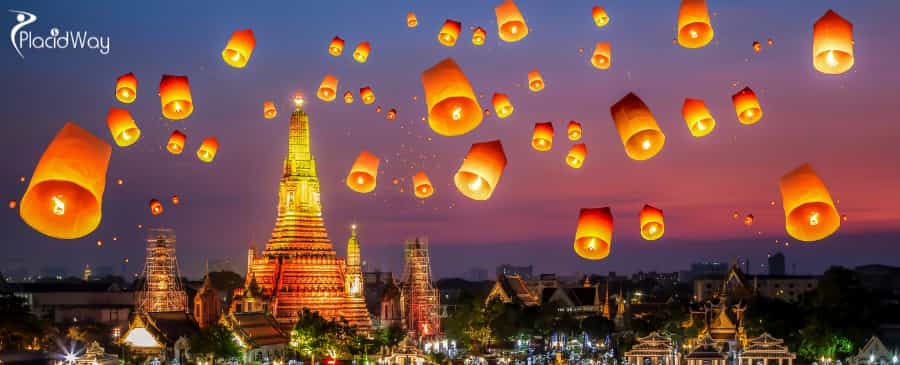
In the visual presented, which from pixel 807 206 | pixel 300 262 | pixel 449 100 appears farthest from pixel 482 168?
pixel 300 262

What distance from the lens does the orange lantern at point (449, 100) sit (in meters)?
13.8

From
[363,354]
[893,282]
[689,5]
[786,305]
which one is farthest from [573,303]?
[689,5]

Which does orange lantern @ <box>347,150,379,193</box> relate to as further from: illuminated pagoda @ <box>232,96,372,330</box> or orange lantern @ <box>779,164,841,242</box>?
illuminated pagoda @ <box>232,96,372,330</box>

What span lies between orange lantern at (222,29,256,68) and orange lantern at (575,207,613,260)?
877cm

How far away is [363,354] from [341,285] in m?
8.51

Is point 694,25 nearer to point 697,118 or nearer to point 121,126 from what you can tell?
point 697,118

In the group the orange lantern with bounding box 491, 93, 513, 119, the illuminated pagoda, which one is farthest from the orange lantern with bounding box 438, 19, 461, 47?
the illuminated pagoda

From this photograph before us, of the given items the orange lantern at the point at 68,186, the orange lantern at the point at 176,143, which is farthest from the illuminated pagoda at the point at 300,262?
the orange lantern at the point at 68,186

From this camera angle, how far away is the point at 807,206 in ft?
47.3

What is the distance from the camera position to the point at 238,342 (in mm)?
41875

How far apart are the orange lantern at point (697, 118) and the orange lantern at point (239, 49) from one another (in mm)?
8301

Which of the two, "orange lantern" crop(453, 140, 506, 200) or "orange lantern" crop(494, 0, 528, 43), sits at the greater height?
"orange lantern" crop(494, 0, 528, 43)

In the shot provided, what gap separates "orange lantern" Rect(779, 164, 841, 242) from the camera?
1400 cm

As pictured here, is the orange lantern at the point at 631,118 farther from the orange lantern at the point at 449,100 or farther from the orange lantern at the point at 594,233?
the orange lantern at the point at 449,100
